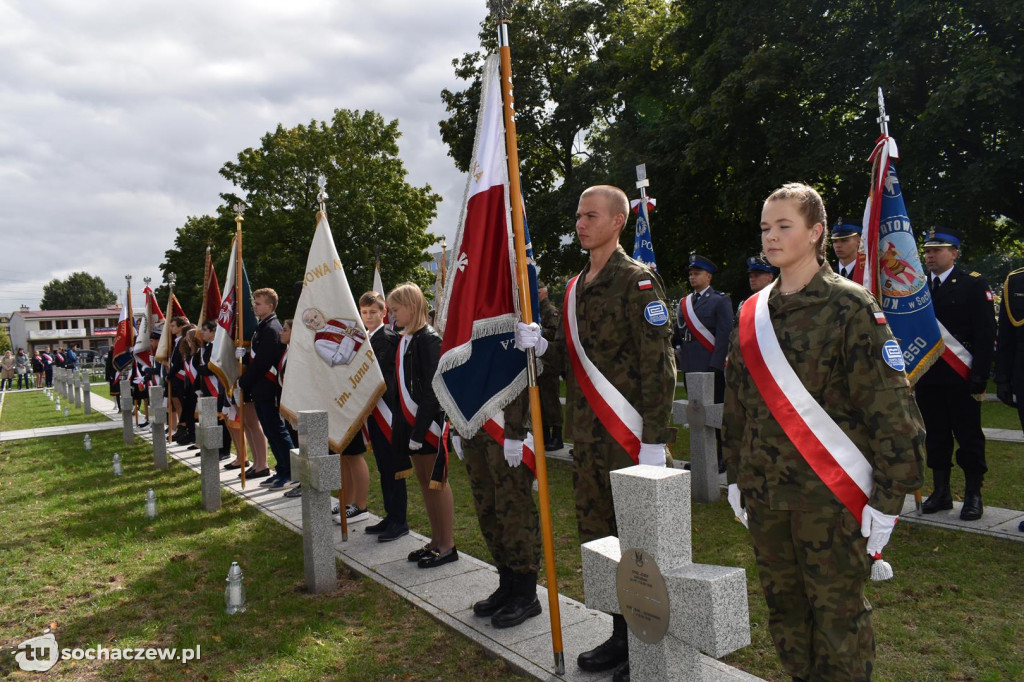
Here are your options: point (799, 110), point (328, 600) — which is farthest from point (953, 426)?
point (799, 110)

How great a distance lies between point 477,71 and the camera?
27531 mm

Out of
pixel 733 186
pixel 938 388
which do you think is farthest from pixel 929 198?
pixel 938 388

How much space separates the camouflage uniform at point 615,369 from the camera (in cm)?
351

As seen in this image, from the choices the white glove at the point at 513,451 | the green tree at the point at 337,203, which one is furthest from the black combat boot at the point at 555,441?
the green tree at the point at 337,203

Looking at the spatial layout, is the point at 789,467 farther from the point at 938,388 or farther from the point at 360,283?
the point at 360,283

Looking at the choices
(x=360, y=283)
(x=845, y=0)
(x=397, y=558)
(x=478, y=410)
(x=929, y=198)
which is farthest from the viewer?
(x=360, y=283)

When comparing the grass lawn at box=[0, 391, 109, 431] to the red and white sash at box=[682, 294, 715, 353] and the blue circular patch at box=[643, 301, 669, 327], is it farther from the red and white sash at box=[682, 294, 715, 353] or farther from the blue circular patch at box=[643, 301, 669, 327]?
the blue circular patch at box=[643, 301, 669, 327]

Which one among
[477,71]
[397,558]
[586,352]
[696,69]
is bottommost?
[397,558]

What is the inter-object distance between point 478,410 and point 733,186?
14.6 meters

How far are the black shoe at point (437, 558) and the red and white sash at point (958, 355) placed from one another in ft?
14.1

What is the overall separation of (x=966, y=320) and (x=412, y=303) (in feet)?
14.9

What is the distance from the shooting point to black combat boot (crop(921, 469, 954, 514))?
6.05m

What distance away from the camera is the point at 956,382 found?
584 centimetres

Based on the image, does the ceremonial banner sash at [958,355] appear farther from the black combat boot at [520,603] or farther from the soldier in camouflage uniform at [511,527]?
the black combat boot at [520,603]
